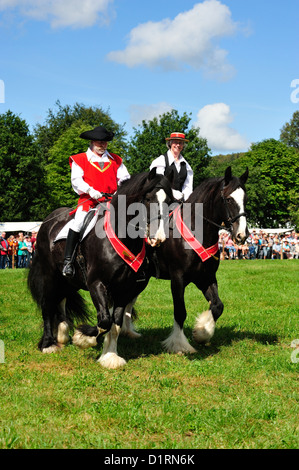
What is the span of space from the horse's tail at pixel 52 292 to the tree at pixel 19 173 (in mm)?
37808

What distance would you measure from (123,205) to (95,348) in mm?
2701

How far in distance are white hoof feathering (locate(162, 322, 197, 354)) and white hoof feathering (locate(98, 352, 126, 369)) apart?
38.5 inches

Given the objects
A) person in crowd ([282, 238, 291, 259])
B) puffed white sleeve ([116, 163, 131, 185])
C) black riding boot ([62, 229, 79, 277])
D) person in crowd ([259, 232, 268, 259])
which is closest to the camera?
black riding boot ([62, 229, 79, 277])

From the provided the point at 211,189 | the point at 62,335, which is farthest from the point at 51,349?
the point at 211,189

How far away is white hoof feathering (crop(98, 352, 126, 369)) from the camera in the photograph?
6684 millimetres

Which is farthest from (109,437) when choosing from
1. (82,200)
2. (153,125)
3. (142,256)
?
(153,125)

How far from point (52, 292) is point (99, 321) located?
1.90 meters

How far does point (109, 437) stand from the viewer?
428 cm

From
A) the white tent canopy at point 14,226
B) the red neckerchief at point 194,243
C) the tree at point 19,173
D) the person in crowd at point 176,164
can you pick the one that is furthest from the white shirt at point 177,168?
the tree at point 19,173

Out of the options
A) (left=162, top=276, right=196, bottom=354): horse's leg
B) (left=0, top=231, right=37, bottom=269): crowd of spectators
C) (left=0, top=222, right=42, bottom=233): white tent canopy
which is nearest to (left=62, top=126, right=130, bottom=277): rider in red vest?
(left=162, top=276, right=196, bottom=354): horse's leg

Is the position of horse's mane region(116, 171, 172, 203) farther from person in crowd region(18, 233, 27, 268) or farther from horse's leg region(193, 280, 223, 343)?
person in crowd region(18, 233, 27, 268)

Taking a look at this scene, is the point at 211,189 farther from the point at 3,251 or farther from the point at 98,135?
the point at 3,251

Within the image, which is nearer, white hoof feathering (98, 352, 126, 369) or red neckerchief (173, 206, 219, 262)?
white hoof feathering (98, 352, 126, 369)

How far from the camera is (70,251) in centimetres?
719
